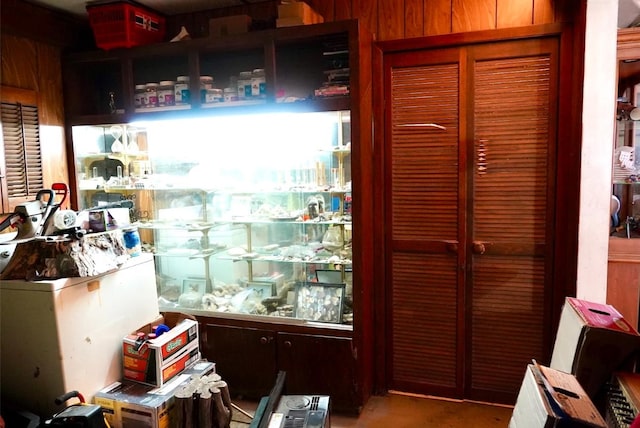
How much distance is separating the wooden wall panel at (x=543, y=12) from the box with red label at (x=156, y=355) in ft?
7.98

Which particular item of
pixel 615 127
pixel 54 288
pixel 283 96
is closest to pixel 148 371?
pixel 54 288

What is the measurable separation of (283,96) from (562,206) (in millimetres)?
1686

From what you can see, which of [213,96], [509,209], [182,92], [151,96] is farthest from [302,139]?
[509,209]

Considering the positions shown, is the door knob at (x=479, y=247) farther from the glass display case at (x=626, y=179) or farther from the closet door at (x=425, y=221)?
the glass display case at (x=626, y=179)

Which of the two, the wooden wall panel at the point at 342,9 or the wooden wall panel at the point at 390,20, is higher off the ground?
the wooden wall panel at the point at 342,9

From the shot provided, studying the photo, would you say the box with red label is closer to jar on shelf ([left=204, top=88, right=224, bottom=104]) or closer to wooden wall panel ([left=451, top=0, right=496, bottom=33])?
jar on shelf ([left=204, top=88, right=224, bottom=104])

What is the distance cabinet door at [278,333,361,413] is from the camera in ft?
8.35

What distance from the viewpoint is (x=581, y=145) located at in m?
2.34

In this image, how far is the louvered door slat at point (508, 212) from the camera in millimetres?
A: 2510

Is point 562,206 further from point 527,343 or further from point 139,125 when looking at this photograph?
point 139,125

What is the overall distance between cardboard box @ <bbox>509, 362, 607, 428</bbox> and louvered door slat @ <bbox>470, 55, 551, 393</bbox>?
1096 millimetres

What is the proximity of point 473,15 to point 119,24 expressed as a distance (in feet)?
6.91

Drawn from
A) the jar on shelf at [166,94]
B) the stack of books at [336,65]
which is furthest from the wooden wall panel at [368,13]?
the jar on shelf at [166,94]

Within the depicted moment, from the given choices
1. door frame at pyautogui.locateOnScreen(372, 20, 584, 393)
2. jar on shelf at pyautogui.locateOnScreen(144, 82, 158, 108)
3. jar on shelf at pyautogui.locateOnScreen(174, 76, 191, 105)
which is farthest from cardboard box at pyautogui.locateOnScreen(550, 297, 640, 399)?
jar on shelf at pyautogui.locateOnScreen(144, 82, 158, 108)
